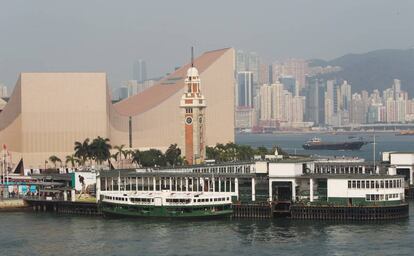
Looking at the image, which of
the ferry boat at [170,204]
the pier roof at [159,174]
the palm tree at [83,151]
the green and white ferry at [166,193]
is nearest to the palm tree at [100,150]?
the palm tree at [83,151]

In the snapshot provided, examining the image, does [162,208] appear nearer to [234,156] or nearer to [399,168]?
[399,168]

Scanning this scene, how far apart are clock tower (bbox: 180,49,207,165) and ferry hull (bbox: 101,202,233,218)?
2473 centimetres

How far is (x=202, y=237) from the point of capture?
52812mm

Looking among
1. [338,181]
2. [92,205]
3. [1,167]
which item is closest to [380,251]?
[338,181]

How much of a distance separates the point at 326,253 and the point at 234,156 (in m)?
52.6

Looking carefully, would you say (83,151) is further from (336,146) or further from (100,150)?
(336,146)

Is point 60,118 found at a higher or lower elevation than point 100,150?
higher

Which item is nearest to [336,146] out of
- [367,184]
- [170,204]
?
[170,204]

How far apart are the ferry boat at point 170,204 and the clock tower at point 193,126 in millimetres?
24431

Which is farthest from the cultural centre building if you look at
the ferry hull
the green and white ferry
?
the ferry hull

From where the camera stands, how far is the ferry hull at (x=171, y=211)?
59.6 metres

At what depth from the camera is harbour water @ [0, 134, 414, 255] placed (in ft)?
160

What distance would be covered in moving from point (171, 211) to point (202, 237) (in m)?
7.54

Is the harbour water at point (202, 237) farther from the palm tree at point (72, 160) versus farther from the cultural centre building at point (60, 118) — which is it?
the cultural centre building at point (60, 118)
